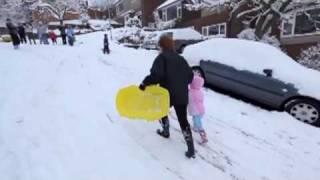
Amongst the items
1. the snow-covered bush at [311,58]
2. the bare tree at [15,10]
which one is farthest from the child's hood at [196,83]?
the bare tree at [15,10]

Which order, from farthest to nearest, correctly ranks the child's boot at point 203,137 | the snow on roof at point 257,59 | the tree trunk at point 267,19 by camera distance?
the tree trunk at point 267,19
the snow on roof at point 257,59
the child's boot at point 203,137

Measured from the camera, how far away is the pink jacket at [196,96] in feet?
15.7

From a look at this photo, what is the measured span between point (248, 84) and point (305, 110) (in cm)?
138

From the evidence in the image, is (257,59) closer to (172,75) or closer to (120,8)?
(172,75)

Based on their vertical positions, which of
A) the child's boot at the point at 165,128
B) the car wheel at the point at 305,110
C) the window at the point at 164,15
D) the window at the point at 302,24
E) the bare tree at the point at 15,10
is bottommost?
the car wheel at the point at 305,110

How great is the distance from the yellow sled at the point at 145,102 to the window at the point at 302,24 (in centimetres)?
1438

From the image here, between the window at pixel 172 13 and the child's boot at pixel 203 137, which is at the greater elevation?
the window at pixel 172 13

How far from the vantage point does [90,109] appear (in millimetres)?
6332

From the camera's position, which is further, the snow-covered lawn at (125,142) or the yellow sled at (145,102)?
the yellow sled at (145,102)

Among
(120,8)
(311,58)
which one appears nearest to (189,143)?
(311,58)

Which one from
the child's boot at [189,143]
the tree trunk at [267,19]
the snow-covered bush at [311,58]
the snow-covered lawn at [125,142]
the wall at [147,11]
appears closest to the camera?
the snow-covered lawn at [125,142]

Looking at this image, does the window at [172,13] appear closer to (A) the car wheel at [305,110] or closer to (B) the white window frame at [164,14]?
(B) the white window frame at [164,14]

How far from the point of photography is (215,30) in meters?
25.3

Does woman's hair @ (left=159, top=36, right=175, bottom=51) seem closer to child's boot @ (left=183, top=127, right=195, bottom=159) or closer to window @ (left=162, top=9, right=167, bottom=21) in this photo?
child's boot @ (left=183, top=127, right=195, bottom=159)
